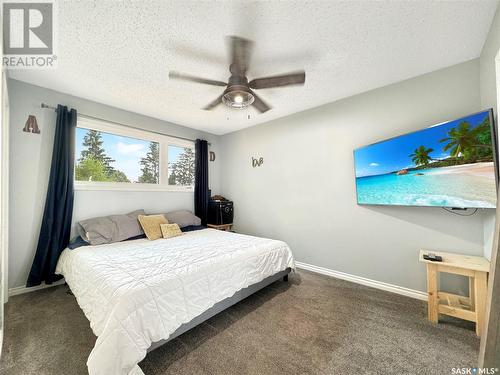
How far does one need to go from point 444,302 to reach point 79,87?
4898mm

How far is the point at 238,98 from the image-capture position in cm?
211

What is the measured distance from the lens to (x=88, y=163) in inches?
121

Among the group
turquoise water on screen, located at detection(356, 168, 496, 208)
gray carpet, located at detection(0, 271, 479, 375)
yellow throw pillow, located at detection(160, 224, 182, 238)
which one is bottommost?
gray carpet, located at detection(0, 271, 479, 375)

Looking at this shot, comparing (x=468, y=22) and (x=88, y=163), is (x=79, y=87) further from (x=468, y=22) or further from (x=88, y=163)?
(x=468, y=22)

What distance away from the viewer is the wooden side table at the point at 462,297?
1.74m

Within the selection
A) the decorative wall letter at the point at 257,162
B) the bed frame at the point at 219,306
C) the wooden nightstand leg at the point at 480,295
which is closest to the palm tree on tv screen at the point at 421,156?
the wooden nightstand leg at the point at 480,295

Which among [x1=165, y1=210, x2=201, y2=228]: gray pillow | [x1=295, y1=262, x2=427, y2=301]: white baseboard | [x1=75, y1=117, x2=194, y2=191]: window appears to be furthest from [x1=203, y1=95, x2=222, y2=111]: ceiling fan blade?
[x1=295, y1=262, x2=427, y2=301]: white baseboard

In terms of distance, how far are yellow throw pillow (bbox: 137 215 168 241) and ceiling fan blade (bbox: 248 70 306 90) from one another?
7.77 ft

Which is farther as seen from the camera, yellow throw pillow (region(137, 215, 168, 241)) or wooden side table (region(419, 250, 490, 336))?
yellow throw pillow (region(137, 215, 168, 241))

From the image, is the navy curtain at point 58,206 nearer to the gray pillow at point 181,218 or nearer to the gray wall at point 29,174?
the gray wall at point 29,174

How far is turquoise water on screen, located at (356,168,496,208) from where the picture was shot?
5.88ft

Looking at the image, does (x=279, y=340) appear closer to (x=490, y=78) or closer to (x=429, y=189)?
(x=429, y=189)

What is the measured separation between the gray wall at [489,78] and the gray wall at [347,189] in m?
0.10

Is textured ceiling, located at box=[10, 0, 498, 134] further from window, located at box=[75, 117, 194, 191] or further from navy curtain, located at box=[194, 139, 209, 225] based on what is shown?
navy curtain, located at box=[194, 139, 209, 225]
